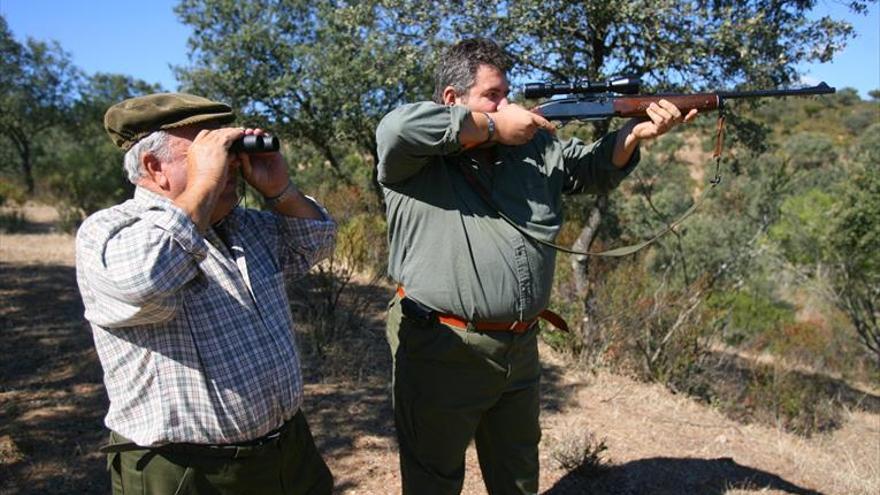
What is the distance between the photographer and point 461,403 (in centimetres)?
241

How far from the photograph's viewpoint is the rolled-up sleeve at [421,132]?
2.15 m

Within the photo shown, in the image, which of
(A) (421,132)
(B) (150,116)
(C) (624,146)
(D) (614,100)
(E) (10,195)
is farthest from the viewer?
(E) (10,195)

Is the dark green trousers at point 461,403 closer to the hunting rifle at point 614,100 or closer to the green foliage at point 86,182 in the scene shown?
the hunting rifle at point 614,100

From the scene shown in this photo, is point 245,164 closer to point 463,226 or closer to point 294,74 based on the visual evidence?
point 463,226

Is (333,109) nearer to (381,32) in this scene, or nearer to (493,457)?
(381,32)

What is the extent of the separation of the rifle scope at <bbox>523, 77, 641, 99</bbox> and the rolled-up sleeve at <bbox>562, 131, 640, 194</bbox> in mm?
214

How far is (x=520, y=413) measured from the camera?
256cm

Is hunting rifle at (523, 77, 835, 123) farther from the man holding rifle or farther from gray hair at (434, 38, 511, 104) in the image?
gray hair at (434, 38, 511, 104)

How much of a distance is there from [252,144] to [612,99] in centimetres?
160

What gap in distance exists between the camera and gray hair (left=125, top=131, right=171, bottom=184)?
1.68 m

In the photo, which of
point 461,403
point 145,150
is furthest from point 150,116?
point 461,403

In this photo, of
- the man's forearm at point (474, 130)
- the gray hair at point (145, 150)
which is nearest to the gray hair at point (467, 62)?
the man's forearm at point (474, 130)

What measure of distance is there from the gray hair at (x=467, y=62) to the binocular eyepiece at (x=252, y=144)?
2.91 feet

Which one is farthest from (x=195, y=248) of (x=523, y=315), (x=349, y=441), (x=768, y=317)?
(x=768, y=317)
